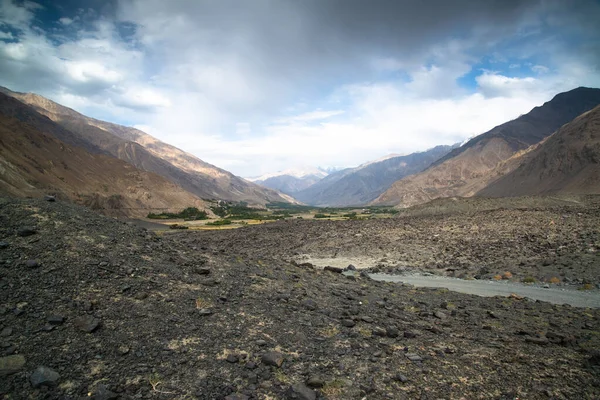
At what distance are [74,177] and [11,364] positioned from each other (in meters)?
71.2

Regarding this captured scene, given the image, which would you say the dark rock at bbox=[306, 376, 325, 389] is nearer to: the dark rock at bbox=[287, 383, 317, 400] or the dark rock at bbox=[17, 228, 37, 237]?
the dark rock at bbox=[287, 383, 317, 400]

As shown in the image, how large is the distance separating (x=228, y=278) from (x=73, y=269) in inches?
185

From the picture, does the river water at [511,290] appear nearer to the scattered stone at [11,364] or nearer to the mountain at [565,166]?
the scattered stone at [11,364]

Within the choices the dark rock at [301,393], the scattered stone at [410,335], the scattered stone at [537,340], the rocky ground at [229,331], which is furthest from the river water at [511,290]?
the dark rock at [301,393]

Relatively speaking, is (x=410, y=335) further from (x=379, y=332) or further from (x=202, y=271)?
(x=202, y=271)

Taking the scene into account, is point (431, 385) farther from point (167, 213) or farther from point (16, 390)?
point (167, 213)

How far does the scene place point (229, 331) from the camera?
7.79 meters

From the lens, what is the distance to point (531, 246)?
24.5m

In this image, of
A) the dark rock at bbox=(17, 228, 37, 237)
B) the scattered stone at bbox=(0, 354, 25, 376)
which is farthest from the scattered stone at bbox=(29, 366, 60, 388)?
the dark rock at bbox=(17, 228, 37, 237)

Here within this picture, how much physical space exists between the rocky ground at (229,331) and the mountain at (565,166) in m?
84.3

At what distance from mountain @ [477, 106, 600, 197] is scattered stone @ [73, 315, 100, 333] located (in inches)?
3639

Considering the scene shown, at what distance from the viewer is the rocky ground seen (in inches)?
229

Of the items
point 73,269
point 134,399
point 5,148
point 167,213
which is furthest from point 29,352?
point 167,213

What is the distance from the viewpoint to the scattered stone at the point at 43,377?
506 cm
